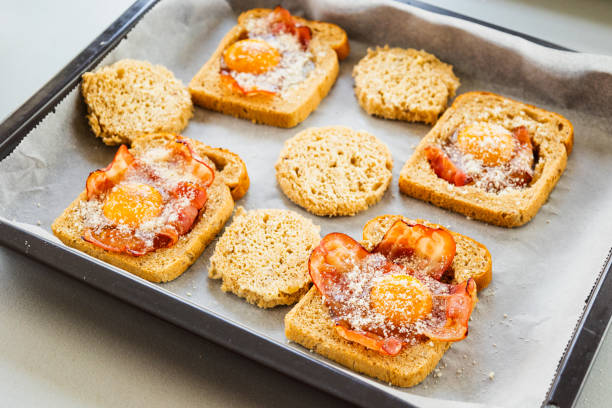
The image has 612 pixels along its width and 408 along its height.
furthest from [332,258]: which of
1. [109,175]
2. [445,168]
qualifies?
[109,175]

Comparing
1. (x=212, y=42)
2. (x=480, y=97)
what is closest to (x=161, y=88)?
(x=212, y=42)

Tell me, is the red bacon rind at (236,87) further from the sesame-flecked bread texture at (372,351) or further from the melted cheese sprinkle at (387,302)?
the melted cheese sprinkle at (387,302)

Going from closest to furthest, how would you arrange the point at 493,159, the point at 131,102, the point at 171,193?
the point at 171,193 < the point at 493,159 < the point at 131,102

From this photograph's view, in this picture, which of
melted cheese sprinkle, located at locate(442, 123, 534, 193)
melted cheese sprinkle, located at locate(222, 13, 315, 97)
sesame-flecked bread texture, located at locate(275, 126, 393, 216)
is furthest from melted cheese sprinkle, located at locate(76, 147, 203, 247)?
melted cheese sprinkle, located at locate(442, 123, 534, 193)

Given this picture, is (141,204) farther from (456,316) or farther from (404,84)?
(404,84)

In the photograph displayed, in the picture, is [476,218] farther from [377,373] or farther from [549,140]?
[377,373]

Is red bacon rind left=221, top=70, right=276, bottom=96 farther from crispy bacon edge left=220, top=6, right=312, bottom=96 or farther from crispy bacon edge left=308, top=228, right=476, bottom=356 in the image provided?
crispy bacon edge left=308, top=228, right=476, bottom=356
